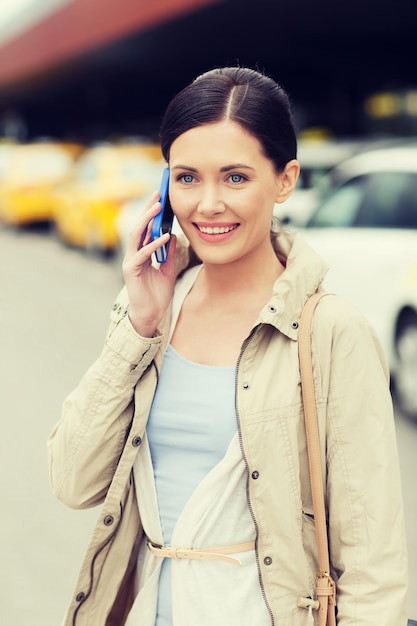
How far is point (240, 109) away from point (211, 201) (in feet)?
0.64

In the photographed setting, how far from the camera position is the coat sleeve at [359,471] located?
5.68 feet

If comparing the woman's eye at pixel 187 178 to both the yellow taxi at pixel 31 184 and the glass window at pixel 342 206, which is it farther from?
the yellow taxi at pixel 31 184

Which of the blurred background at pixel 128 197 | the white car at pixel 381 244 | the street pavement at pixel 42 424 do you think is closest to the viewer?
the street pavement at pixel 42 424

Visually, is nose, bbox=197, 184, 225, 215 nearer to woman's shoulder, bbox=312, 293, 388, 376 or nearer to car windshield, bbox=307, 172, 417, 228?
woman's shoulder, bbox=312, 293, 388, 376

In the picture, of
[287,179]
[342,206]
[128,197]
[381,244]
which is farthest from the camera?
[128,197]

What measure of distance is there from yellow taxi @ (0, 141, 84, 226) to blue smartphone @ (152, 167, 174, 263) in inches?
573

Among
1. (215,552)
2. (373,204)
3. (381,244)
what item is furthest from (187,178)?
(373,204)

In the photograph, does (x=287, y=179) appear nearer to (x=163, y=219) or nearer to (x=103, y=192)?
(x=163, y=219)

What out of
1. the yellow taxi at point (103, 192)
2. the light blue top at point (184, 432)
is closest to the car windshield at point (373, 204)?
the light blue top at point (184, 432)

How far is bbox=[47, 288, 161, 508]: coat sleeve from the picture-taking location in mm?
1887

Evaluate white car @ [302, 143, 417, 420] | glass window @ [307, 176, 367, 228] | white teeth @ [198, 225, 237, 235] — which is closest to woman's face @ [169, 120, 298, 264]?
white teeth @ [198, 225, 237, 235]

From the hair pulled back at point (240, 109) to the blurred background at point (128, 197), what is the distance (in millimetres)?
1108

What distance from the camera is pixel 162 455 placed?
6.24 feet

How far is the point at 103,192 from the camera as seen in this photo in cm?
1277
